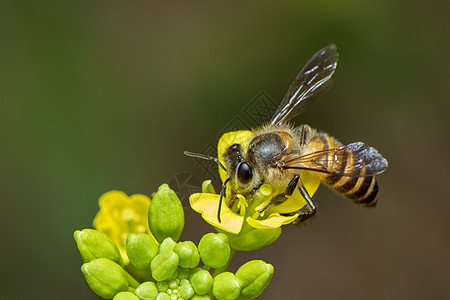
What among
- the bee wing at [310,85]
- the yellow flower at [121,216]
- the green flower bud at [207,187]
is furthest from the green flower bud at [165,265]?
the bee wing at [310,85]

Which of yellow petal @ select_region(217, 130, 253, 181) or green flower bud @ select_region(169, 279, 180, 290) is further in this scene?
yellow petal @ select_region(217, 130, 253, 181)

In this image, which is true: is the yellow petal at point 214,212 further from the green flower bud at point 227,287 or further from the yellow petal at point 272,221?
the green flower bud at point 227,287

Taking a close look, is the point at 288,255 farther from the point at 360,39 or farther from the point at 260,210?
the point at 260,210

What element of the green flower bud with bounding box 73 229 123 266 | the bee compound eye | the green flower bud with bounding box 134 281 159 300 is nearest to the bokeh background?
the green flower bud with bounding box 73 229 123 266

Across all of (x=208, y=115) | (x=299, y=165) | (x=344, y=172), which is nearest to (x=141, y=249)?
(x=299, y=165)

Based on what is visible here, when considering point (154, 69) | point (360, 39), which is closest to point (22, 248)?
point (154, 69)

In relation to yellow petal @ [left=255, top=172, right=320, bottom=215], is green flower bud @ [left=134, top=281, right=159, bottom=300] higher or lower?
lower

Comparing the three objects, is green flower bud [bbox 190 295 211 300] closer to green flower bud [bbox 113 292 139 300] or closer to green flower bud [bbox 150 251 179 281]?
green flower bud [bbox 150 251 179 281]
